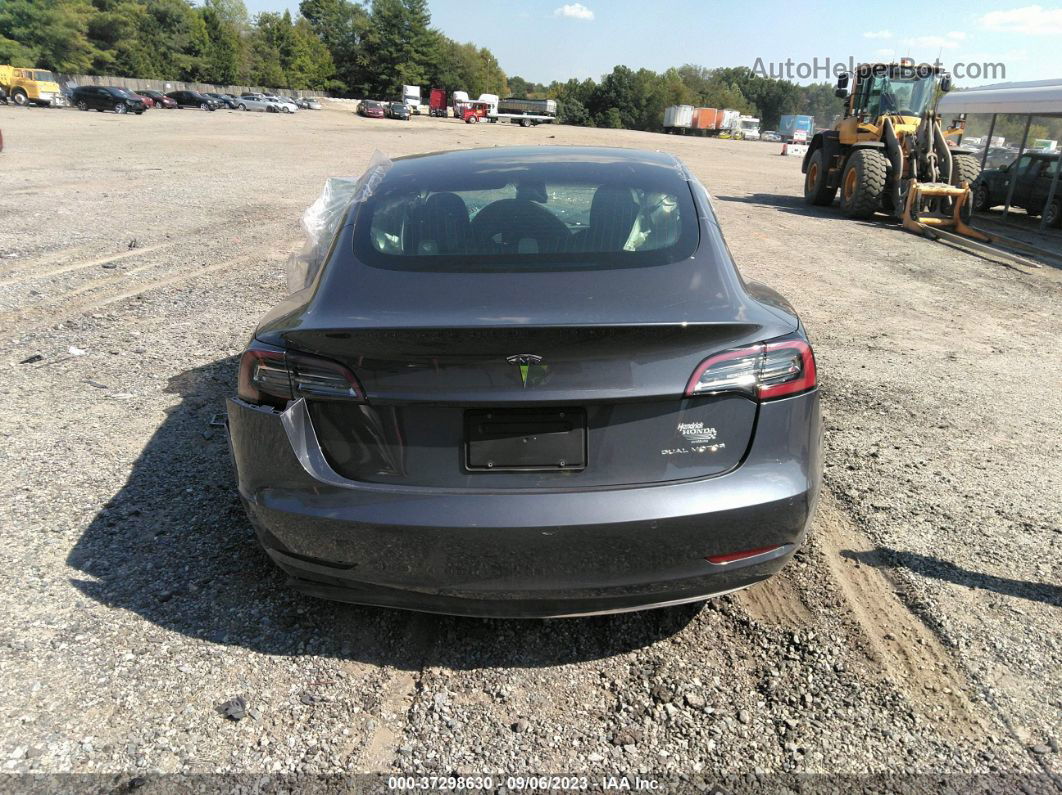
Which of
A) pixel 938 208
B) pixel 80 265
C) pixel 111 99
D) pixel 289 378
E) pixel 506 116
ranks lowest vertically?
pixel 80 265

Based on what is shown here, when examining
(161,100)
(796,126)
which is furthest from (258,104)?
(796,126)

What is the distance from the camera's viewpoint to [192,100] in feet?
218

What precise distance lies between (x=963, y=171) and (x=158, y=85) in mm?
86071

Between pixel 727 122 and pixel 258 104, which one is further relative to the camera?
pixel 727 122

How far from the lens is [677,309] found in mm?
2379

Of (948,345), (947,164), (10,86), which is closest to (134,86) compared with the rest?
(10,86)

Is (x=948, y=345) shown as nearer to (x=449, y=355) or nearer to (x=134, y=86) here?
Result: (x=449, y=355)

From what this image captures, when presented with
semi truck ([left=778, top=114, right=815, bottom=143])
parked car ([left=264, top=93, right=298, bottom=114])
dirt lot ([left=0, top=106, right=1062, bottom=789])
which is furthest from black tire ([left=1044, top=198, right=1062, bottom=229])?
semi truck ([left=778, top=114, right=815, bottom=143])

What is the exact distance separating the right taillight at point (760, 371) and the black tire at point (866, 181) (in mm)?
14418

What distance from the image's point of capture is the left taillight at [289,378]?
2.30 m

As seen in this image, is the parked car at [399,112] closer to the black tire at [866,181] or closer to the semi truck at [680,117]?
the semi truck at [680,117]

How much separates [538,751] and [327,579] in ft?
2.74

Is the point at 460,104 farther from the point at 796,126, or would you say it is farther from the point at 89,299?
the point at 89,299

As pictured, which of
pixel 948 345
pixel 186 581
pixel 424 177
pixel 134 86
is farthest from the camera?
pixel 134 86
